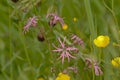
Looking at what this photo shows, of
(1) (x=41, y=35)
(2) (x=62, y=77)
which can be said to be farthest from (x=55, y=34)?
(2) (x=62, y=77)

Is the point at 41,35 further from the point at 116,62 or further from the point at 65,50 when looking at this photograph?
the point at 116,62

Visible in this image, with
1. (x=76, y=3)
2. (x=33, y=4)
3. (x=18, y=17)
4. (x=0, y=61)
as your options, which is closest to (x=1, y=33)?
(x=0, y=61)

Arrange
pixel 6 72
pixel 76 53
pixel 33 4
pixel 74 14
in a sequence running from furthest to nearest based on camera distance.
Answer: pixel 74 14
pixel 6 72
pixel 33 4
pixel 76 53

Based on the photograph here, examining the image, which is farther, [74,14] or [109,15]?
[74,14]

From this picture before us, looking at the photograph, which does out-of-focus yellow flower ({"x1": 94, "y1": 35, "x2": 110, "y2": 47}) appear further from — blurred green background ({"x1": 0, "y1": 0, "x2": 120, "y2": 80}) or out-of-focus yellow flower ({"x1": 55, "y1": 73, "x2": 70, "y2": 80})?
out-of-focus yellow flower ({"x1": 55, "y1": 73, "x2": 70, "y2": 80})

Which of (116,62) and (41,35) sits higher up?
(41,35)

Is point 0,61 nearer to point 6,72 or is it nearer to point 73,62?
point 6,72

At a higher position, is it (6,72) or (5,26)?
(5,26)

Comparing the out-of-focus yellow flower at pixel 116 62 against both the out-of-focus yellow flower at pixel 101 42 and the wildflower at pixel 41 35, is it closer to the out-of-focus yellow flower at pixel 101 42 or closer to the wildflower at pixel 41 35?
the out-of-focus yellow flower at pixel 101 42

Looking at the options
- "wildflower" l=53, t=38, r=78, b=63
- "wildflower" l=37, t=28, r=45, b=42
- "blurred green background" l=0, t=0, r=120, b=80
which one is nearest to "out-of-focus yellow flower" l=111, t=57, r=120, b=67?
"blurred green background" l=0, t=0, r=120, b=80

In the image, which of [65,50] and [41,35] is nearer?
[65,50]
